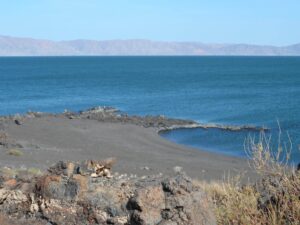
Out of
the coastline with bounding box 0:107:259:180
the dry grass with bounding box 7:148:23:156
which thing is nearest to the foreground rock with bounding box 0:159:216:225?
the coastline with bounding box 0:107:259:180

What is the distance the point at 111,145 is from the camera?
117 ft

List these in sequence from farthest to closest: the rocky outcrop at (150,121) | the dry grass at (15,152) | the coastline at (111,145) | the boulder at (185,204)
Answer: the rocky outcrop at (150,121), the dry grass at (15,152), the coastline at (111,145), the boulder at (185,204)

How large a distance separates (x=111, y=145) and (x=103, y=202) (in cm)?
2760

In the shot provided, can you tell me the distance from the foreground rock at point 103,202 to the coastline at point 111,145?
1269 centimetres

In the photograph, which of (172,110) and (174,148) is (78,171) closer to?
(174,148)

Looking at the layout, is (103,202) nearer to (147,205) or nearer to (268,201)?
(147,205)

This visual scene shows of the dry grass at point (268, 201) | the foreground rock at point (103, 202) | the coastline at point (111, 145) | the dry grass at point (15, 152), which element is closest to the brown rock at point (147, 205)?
the foreground rock at point (103, 202)

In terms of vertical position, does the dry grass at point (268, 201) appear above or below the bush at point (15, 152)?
above

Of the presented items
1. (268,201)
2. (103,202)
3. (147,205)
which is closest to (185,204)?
(147,205)

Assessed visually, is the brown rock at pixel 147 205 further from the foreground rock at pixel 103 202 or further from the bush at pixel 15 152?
the bush at pixel 15 152

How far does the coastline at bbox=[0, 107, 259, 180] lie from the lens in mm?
26312

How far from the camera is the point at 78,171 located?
35.5 ft

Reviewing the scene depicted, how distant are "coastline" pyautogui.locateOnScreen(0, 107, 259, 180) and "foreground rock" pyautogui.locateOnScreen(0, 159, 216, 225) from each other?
41.6 feet

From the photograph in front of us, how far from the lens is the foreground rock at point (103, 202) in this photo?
7.08 m
